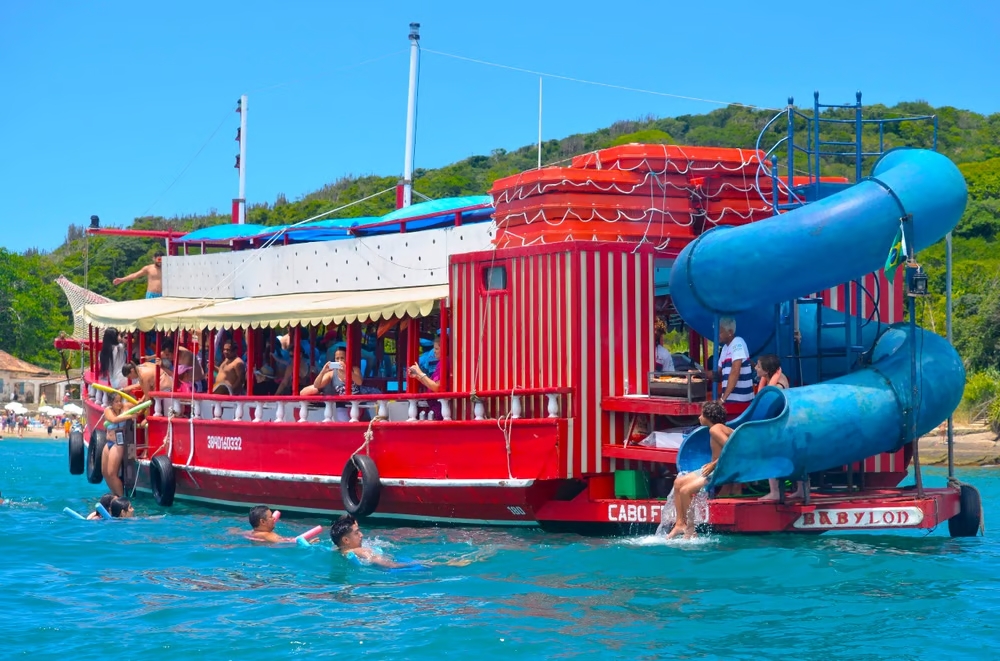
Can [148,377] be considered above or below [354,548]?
above

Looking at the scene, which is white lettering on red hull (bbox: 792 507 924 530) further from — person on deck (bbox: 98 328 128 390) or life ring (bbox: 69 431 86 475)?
life ring (bbox: 69 431 86 475)

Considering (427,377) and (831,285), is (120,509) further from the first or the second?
(831,285)

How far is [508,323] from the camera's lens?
14.0m

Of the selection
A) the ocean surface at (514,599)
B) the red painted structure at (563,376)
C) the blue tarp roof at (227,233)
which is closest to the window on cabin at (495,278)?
the red painted structure at (563,376)

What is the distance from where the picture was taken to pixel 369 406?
50.4 ft

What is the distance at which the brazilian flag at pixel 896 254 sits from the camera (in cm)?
1166

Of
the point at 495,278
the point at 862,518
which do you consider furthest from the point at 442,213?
the point at 862,518

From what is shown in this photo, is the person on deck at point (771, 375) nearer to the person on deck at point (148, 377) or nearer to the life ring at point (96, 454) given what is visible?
the person on deck at point (148, 377)

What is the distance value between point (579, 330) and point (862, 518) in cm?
336

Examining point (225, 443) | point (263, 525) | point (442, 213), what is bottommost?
point (263, 525)

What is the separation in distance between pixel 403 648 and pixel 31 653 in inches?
106

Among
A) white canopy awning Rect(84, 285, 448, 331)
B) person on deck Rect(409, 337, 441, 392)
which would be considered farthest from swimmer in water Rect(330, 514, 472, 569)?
white canopy awning Rect(84, 285, 448, 331)

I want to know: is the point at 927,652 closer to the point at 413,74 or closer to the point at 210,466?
the point at 210,466

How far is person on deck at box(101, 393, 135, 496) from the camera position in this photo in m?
19.0
